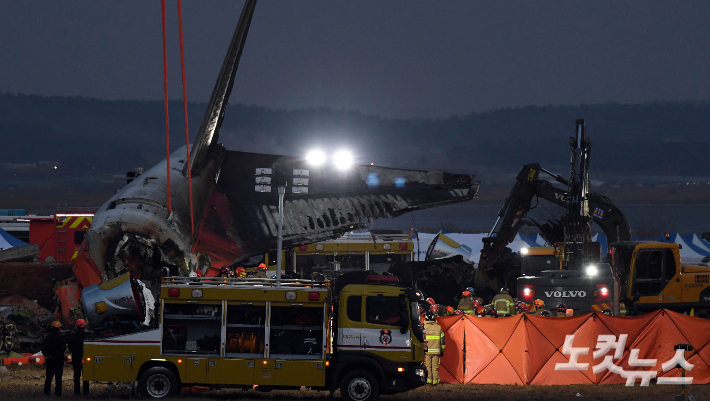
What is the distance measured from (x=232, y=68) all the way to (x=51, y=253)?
16565 millimetres

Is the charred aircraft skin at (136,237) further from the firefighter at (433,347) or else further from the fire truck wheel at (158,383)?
the firefighter at (433,347)

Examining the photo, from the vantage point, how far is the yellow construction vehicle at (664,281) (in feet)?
83.4

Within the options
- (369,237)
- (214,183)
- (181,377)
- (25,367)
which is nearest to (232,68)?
(214,183)

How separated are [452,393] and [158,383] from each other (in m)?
6.24

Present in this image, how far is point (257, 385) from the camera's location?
1480cm

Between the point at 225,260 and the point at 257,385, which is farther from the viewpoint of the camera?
the point at 225,260

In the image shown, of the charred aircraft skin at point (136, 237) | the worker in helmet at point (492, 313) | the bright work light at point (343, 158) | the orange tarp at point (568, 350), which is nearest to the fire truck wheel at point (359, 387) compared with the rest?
the orange tarp at point (568, 350)

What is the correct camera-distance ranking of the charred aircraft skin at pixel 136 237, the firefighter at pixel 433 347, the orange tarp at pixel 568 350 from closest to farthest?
1. the firefighter at pixel 433 347
2. the orange tarp at pixel 568 350
3. the charred aircraft skin at pixel 136 237

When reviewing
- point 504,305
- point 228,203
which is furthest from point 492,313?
point 228,203

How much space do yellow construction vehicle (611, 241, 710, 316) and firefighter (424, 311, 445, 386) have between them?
11827 mm

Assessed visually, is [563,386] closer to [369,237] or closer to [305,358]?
[305,358]

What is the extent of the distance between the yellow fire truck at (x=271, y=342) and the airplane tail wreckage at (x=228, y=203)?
480 centimetres

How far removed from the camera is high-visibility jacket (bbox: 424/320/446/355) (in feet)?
55.5

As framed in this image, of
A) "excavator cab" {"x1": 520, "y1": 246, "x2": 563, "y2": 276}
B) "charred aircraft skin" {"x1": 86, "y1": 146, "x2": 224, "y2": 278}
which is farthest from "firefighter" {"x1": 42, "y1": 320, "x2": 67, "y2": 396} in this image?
"excavator cab" {"x1": 520, "y1": 246, "x2": 563, "y2": 276}
